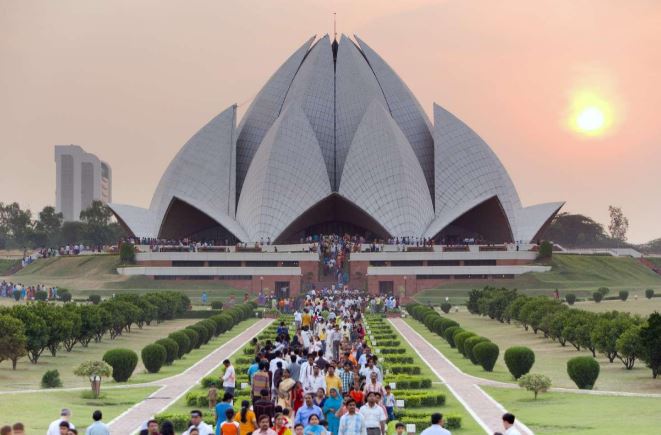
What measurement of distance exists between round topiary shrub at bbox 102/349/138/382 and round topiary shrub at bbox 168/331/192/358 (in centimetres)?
462

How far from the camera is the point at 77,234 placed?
102m

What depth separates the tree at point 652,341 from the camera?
21109mm

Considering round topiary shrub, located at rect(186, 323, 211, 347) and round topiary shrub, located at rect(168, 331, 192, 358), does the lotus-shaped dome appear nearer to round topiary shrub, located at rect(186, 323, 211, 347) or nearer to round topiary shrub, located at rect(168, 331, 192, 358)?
round topiary shrub, located at rect(186, 323, 211, 347)

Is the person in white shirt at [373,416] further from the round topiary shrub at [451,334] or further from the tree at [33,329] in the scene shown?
the round topiary shrub at [451,334]

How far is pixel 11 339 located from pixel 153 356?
279 cm

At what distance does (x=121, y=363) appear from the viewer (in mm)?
21391

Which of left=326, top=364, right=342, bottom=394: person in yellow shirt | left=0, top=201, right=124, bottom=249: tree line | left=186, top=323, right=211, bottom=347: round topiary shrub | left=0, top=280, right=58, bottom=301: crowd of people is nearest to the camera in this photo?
left=326, top=364, right=342, bottom=394: person in yellow shirt

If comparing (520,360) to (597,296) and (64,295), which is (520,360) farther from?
(64,295)

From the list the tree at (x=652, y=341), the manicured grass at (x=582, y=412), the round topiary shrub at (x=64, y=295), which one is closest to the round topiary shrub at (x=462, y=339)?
the tree at (x=652, y=341)

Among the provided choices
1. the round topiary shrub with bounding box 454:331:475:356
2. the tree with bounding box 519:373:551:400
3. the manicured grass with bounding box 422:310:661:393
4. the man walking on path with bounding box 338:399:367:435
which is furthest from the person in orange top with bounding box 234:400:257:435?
the round topiary shrub with bounding box 454:331:475:356

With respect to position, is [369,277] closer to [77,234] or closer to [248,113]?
[248,113]

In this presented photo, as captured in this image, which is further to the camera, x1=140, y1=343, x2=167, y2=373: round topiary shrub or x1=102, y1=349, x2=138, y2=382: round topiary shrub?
x1=140, y1=343, x2=167, y2=373: round topiary shrub

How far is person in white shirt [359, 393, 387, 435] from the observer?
11477 mm

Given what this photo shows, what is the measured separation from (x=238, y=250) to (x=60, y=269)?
9941 mm
